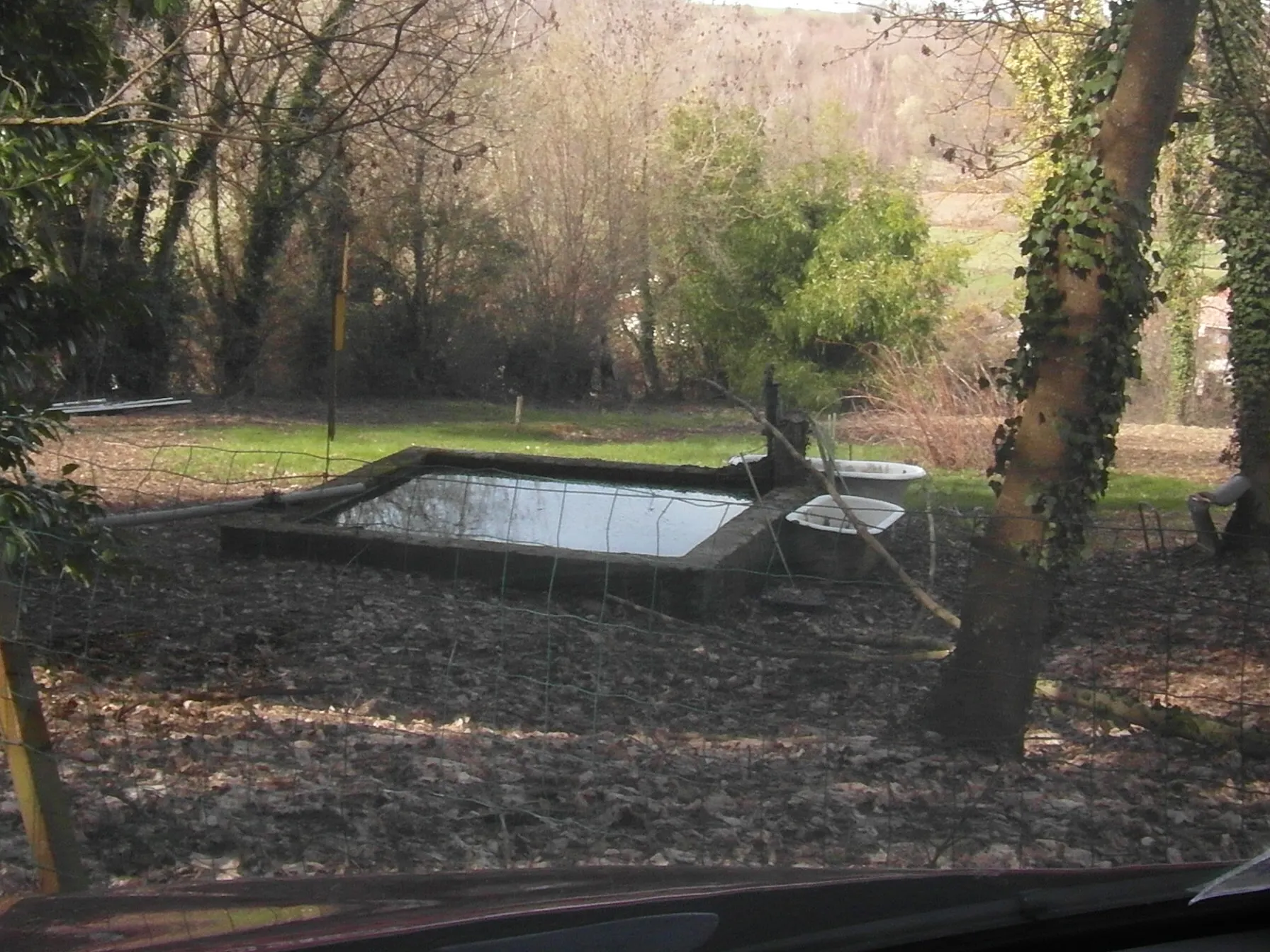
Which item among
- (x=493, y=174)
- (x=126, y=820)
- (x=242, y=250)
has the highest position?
(x=493, y=174)

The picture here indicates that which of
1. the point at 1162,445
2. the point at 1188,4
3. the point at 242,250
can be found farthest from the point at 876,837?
the point at 242,250

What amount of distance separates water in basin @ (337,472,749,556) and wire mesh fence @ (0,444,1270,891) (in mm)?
1167

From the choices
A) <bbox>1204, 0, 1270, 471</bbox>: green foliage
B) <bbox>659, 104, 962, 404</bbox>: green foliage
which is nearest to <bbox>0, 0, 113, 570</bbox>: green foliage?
<bbox>1204, 0, 1270, 471</bbox>: green foliage

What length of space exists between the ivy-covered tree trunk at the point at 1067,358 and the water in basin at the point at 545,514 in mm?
3467

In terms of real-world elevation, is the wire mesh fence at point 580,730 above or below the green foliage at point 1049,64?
below

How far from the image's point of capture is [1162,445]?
17594 millimetres

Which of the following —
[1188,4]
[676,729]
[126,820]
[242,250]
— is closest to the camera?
[126,820]

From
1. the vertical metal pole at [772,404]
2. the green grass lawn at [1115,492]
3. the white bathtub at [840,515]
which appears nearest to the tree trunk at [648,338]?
the green grass lawn at [1115,492]

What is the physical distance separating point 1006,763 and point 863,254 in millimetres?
20978

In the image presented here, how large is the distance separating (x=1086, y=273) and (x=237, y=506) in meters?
6.17

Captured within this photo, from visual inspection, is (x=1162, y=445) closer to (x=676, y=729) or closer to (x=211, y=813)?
(x=676, y=729)

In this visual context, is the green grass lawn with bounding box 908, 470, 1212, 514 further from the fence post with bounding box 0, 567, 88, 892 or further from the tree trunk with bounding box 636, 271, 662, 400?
→ the tree trunk with bounding box 636, 271, 662, 400

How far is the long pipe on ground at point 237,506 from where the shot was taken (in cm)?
827

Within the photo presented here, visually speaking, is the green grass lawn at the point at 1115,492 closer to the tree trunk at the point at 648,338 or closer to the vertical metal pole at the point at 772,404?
the vertical metal pole at the point at 772,404
